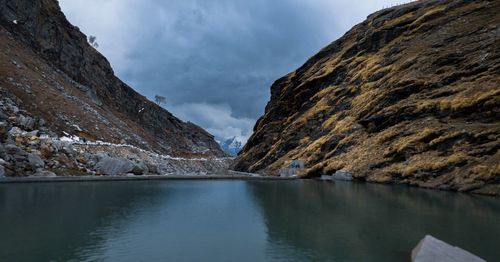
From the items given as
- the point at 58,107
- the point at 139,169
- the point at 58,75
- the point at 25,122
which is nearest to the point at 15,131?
the point at 25,122

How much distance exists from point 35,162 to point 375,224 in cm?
3999

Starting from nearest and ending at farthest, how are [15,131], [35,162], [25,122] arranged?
[35,162] < [15,131] < [25,122]

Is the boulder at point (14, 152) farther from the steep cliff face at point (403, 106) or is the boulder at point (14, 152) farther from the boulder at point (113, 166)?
the steep cliff face at point (403, 106)

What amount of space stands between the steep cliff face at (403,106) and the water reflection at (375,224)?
40.1 ft

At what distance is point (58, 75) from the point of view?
100 meters

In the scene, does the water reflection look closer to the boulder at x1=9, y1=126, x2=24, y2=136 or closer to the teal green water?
the teal green water

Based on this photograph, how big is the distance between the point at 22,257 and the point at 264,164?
84.1m

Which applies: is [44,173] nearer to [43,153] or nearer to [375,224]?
[43,153]

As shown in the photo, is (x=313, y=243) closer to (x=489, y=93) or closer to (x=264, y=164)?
(x=489, y=93)

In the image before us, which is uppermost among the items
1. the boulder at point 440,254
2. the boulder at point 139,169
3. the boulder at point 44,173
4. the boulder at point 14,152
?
the boulder at point 14,152

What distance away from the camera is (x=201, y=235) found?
70.4 ft

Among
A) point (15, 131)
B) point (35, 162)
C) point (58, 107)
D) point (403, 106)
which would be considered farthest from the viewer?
point (58, 107)

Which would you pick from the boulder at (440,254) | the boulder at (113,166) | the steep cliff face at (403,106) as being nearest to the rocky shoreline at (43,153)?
the boulder at (113,166)

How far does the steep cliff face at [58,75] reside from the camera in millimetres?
75750
